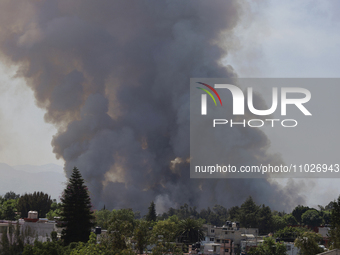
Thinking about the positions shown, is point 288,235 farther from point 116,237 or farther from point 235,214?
point 116,237

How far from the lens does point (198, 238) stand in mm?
85312

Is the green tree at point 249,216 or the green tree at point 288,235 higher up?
the green tree at point 249,216

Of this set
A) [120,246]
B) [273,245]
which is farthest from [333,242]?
[120,246]

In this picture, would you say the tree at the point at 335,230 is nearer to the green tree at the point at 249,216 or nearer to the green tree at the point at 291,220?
the green tree at the point at 249,216

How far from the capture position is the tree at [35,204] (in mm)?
115188

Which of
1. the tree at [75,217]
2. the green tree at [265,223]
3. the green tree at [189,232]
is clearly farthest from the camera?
the green tree at [265,223]

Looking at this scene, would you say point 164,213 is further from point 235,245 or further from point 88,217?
point 88,217

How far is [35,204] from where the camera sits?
116500mm

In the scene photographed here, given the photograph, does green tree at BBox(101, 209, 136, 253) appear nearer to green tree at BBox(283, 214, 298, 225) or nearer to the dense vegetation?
the dense vegetation

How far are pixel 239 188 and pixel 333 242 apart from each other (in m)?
116

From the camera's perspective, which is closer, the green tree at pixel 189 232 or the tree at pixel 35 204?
the green tree at pixel 189 232

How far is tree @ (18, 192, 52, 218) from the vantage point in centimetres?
11519

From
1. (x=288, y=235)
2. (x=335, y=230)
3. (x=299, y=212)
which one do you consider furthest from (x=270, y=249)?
(x=299, y=212)

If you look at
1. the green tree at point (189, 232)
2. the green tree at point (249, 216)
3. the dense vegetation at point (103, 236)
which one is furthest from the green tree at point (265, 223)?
the green tree at point (189, 232)
